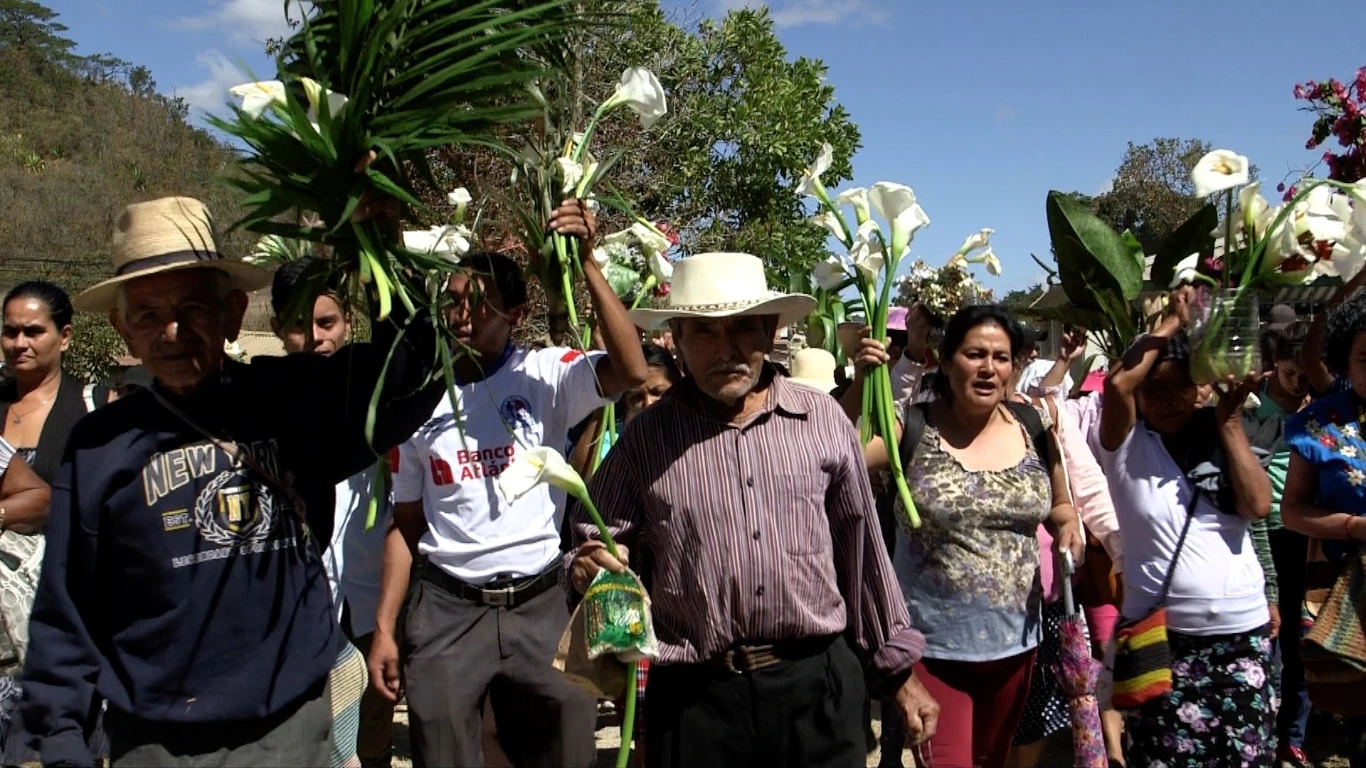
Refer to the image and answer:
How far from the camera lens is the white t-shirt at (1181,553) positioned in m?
4.22

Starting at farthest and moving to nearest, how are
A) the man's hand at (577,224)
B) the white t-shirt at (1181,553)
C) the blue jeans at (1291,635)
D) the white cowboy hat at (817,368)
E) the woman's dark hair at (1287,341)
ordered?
the woman's dark hair at (1287,341)
the blue jeans at (1291,635)
the white cowboy hat at (817,368)
the white t-shirt at (1181,553)
the man's hand at (577,224)

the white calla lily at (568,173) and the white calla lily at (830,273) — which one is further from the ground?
the white calla lily at (568,173)

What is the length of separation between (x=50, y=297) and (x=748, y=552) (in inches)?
128

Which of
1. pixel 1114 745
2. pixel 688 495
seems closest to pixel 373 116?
pixel 688 495

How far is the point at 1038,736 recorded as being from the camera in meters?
4.70

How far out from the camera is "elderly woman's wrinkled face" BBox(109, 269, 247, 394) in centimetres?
289

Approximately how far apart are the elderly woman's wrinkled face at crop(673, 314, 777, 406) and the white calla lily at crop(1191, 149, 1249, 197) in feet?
5.64

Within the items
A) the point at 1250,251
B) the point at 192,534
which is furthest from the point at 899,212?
the point at 192,534

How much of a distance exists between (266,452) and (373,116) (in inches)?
33.9

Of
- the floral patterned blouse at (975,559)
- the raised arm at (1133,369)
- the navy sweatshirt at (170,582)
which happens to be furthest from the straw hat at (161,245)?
the raised arm at (1133,369)

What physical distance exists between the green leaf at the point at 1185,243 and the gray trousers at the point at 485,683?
2.39 m

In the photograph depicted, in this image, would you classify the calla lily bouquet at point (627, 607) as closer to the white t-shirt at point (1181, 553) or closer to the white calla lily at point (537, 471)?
the white calla lily at point (537, 471)

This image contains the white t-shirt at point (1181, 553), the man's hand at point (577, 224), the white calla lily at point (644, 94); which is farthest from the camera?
the white t-shirt at point (1181, 553)

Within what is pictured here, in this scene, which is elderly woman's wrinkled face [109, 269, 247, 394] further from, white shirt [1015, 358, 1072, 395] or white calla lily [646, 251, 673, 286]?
white shirt [1015, 358, 1072, 395]
